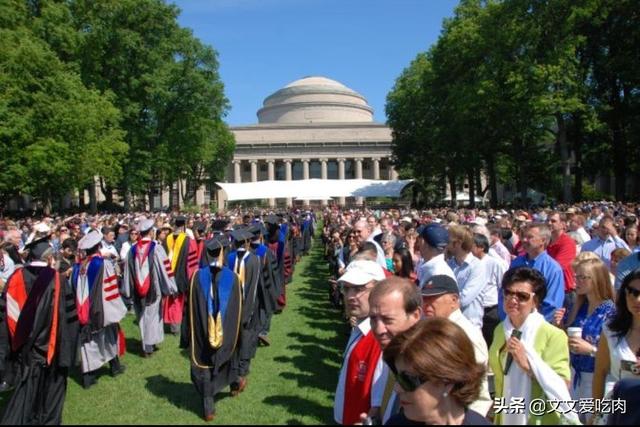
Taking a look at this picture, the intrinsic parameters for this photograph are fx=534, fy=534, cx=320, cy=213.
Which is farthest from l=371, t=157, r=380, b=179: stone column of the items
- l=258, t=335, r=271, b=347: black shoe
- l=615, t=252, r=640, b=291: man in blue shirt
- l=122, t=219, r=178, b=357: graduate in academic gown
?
l=615, t=252, r=640, b=291: man in blue shirt

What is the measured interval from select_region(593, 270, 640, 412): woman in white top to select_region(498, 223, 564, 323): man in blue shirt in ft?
4.40

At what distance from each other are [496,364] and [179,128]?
35665 millimetres

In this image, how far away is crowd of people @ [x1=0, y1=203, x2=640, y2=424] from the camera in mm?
2498

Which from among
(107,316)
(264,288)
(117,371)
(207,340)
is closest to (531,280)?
(207,340)

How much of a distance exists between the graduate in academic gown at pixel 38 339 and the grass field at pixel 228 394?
543 mm

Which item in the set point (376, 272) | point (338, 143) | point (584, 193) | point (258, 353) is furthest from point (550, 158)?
point (338, 143)

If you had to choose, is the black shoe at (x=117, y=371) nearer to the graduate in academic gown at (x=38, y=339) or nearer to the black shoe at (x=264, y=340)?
the graduate in academic gown at (x=38, y=339)

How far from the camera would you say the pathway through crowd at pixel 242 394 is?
5.57 metres

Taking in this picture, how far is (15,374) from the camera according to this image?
17.0 feet

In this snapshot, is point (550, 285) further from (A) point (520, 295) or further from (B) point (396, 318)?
(B) point (396, 318)

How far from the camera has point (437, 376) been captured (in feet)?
6.45

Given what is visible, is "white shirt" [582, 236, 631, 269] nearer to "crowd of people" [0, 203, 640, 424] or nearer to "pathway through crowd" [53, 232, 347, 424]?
"crowd of people" [0, 203, 640, 424]

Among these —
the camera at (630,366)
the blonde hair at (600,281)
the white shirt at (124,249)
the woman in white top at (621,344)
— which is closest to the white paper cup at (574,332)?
the woman in white top at (621,344)

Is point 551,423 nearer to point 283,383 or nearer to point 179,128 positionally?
point 283,383
